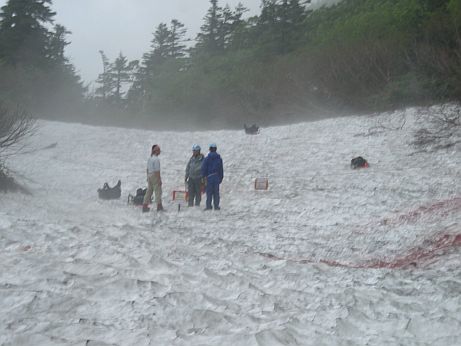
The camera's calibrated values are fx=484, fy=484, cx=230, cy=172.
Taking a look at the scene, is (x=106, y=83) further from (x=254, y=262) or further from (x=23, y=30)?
(x=254, y=262)

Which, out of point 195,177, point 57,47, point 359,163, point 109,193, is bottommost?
point 109,193

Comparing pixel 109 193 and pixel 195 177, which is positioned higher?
pixel 195 177

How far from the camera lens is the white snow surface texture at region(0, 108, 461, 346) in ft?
14.8

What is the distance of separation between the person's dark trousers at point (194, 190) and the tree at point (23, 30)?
102ft

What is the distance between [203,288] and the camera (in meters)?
5.63

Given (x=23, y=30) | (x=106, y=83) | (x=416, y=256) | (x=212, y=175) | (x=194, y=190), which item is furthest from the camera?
(x=106, y=83)

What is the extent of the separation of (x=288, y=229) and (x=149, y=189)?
13.3ft

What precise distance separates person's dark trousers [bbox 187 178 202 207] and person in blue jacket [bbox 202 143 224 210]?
0.50m

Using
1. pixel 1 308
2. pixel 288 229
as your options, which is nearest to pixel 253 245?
pixel 288 229

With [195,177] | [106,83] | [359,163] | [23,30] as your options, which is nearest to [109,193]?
[195,177]

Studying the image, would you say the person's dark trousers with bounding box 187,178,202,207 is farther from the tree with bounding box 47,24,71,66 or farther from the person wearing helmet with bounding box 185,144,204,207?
the tree with bounding box 47,24,71,66

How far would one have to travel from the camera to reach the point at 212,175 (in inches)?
470

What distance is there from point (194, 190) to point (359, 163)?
541 cm

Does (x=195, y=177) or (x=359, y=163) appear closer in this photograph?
(x=195, y=177)
